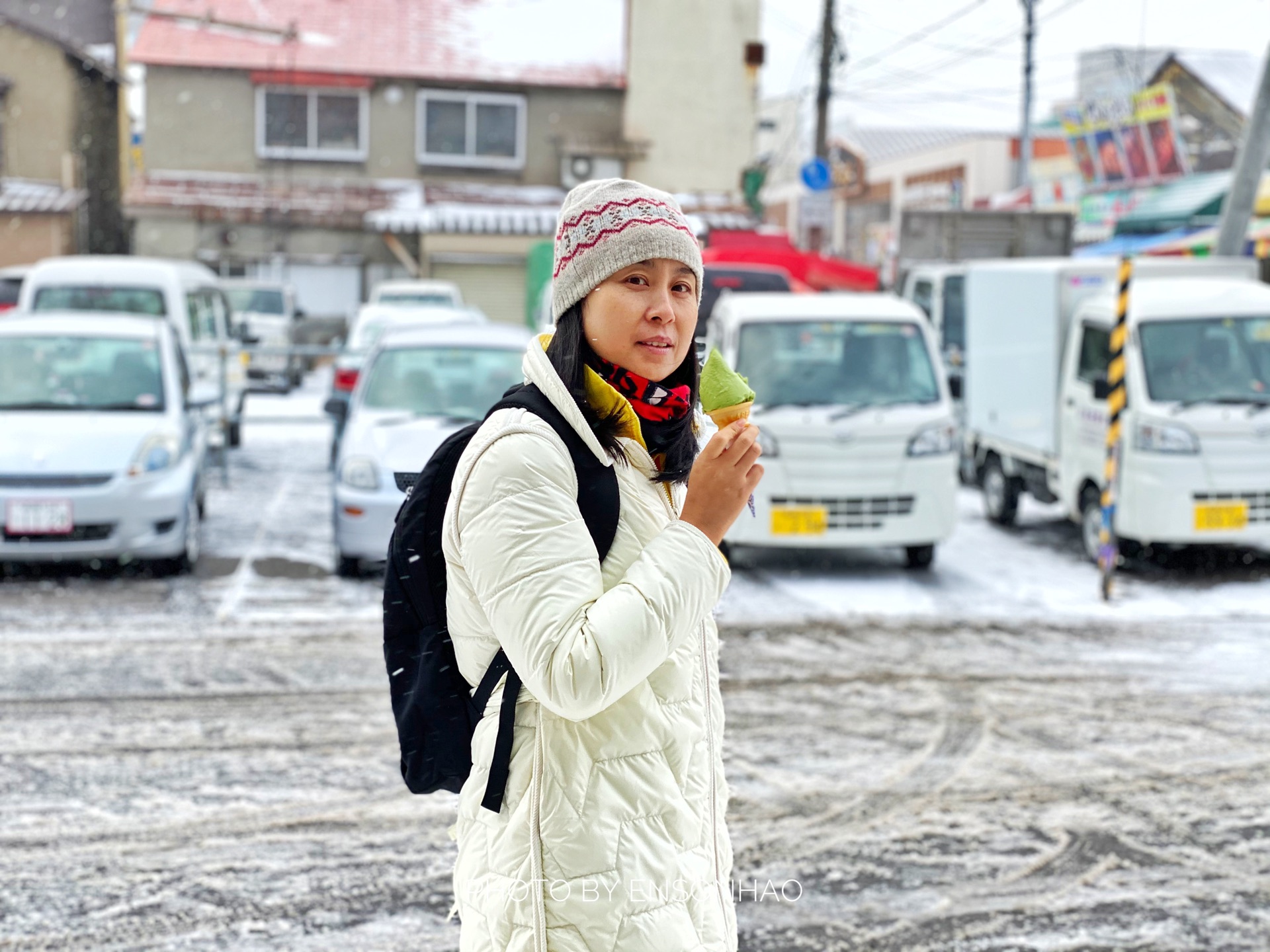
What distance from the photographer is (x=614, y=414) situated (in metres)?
2.06

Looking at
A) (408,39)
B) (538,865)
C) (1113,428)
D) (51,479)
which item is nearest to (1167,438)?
(1113,428)

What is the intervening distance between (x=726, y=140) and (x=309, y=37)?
10031 millimetres

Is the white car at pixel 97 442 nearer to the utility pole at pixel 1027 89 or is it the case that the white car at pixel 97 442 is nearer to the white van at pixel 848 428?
the white van at pixel 848 428

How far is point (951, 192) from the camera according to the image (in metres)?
43.2

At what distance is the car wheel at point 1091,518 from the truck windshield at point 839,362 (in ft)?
4.85

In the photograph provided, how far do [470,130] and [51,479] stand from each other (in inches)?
969

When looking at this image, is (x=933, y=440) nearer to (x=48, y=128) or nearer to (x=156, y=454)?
(x=156, y=454)

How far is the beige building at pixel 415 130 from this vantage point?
3027 centimetres

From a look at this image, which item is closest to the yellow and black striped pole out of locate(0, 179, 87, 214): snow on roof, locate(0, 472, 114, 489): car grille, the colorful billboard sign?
locate(0, 472, 114, 489): car grille

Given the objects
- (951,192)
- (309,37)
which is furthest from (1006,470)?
(951,192)

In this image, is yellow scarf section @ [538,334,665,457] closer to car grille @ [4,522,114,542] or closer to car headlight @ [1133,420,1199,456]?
car grille @ [4,522,114,542]

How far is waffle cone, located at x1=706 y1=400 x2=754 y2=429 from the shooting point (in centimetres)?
206

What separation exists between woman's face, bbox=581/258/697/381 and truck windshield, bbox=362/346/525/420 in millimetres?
7738

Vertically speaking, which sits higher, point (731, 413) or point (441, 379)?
point (731, 413)
